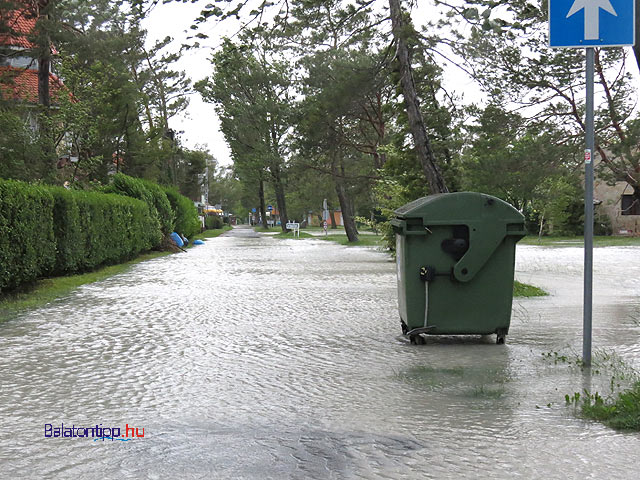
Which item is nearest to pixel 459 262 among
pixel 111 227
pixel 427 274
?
pixel 427 274

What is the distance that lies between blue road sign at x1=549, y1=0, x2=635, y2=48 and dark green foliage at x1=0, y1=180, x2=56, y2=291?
9.20 m

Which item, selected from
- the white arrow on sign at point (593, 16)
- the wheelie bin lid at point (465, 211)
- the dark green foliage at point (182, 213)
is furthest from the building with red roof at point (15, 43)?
the white arrow on sign at point (593, 16)

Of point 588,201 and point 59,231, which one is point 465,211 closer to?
point 588,201

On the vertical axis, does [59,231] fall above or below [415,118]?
below

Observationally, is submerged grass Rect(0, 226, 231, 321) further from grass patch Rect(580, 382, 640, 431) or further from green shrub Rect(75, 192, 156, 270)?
grass patch Rect(580, 382, 640, 431)

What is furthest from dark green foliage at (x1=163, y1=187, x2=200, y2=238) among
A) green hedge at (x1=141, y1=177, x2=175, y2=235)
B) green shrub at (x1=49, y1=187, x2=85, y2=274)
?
green shrub at (x1=49, y1=187, x2=85, y2=274)

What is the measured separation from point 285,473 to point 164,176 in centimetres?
4164

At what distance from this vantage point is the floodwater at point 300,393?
414 centimetres

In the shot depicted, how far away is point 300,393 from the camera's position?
584 cm

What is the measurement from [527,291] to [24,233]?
364 inches

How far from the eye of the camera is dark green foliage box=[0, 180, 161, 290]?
12211mm

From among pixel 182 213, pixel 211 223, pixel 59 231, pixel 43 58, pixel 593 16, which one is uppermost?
pixel 43 58

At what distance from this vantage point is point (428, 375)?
6.45 metres

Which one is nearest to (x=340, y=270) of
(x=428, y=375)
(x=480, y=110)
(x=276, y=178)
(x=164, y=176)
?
(x=480, y=110)
